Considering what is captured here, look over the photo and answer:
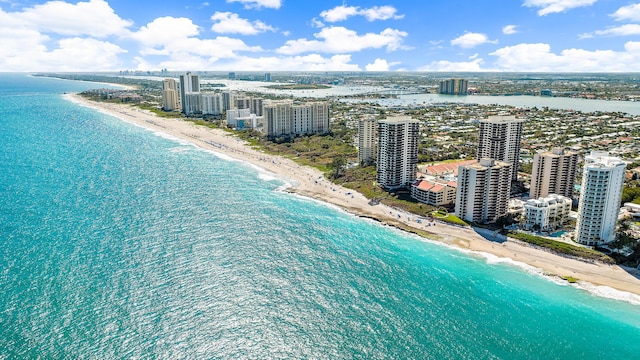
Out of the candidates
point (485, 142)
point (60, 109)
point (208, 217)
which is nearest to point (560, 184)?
point (485, 142)

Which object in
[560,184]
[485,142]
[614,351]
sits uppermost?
[485,142]

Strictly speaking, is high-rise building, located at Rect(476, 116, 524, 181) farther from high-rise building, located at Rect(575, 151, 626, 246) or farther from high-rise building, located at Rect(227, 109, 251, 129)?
high-rise building, located at Rect(227, 109, 251, 129)

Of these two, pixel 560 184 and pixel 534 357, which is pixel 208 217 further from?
pixel 560 184

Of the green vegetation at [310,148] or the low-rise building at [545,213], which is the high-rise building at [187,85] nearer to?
the green vegetation at [310,148]

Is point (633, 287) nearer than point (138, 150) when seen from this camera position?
Yes

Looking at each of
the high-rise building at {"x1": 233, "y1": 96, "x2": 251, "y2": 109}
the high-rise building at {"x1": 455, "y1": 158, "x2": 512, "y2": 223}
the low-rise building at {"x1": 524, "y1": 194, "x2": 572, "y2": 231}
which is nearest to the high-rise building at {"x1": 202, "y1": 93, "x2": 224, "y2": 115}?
the high-rise building at {"x1": 233, "y1": 96, "x2": 251, "y2": 109}

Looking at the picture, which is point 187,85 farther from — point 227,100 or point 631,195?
point 631,195
